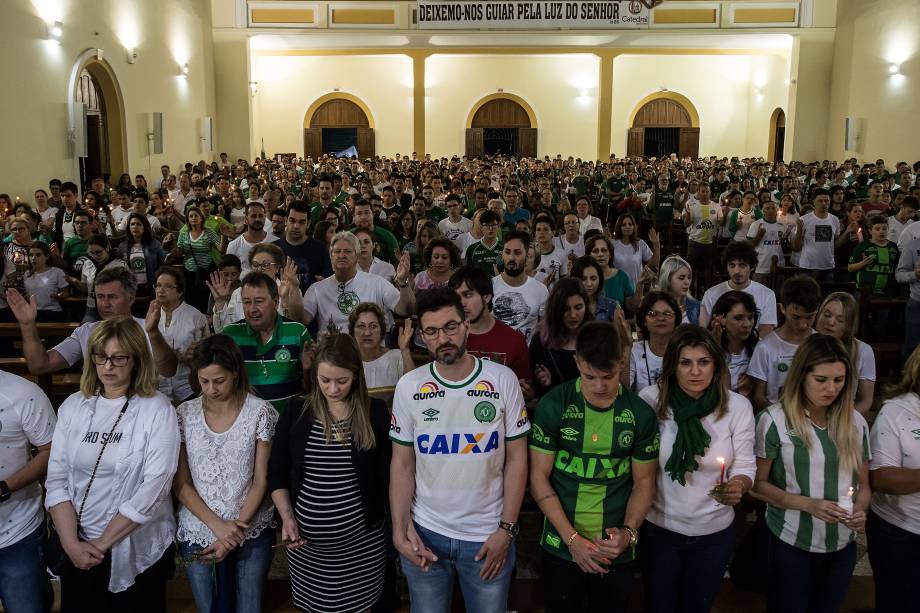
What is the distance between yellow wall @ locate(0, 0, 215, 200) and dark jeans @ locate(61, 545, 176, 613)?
10335mm

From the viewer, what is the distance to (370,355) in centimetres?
402

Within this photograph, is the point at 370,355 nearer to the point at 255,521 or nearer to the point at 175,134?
the point at 255,521

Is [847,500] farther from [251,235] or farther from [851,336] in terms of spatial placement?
[251,235]

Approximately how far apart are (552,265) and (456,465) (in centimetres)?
434

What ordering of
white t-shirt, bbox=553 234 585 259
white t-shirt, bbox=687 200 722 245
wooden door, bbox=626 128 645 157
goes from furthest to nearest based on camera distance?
wooden door, bbox=626 128 645 157 → white t-shirt, bbox=687 200 722 245 → white t-shirt, bbox=553 234 585 259

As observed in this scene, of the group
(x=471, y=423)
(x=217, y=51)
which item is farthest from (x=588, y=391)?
(x=217, y=51)

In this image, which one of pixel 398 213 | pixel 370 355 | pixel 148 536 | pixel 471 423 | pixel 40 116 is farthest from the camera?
pixel 40 116

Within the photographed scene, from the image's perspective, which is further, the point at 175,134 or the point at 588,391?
the point at 175,134

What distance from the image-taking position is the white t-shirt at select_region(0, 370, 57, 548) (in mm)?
3012

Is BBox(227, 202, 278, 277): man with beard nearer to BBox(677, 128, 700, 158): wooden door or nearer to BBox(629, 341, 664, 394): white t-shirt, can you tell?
BBox(629, 341, 664, 394): white t-shirt

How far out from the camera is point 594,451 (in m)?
2.90

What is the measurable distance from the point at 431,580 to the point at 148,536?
1156 mm

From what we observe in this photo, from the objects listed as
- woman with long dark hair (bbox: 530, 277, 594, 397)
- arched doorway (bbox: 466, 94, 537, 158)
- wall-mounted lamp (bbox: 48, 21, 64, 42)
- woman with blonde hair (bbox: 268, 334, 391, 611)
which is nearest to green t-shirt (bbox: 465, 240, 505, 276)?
woman with long dark hair (bbox: 530, 277, 594, 397)

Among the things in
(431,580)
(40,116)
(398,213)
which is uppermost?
(40,116)
